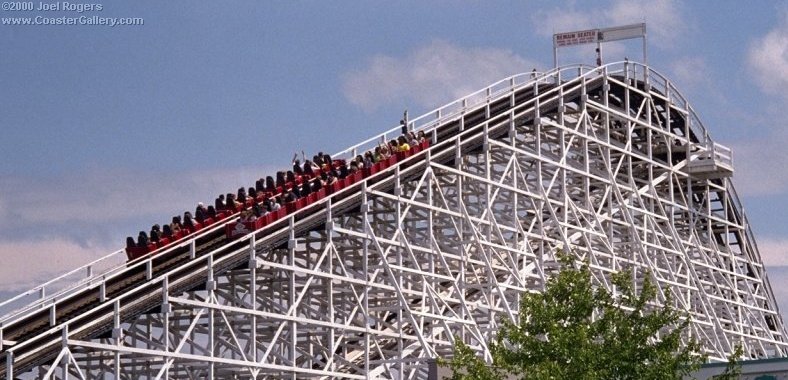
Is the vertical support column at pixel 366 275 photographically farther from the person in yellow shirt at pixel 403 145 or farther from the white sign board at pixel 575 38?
the white sign board at pixel 575 38

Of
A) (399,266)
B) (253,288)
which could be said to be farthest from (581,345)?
(399,266)

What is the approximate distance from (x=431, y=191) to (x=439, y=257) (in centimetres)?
174

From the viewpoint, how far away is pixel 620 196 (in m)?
46.6

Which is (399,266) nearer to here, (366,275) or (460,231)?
(366,275)

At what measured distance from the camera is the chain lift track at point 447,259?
32906 mm

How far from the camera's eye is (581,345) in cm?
2677

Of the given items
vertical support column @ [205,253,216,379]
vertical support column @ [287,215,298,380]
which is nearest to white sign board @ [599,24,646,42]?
vertical support column @ [287,215,298,380]

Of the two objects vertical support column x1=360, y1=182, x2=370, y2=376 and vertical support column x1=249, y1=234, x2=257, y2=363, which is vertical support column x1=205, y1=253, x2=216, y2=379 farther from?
vertical support column x1=360, y1=182, x2=370, y2=376

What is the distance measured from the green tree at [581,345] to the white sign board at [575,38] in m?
24.0

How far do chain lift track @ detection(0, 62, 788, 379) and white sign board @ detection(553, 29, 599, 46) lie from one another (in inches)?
83.4

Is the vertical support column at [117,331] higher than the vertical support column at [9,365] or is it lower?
higher

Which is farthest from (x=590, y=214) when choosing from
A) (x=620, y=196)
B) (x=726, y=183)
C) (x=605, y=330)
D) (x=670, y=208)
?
(x=605, y=330)

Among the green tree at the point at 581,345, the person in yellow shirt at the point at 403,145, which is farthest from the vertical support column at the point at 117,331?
the person in yellow shirt at the point at 403,145

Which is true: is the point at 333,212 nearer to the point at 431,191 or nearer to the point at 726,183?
the point at 431,191
